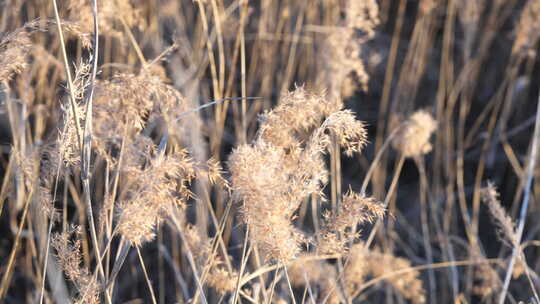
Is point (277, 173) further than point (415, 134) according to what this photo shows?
No

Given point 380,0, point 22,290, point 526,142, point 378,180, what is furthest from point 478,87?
point 22,290

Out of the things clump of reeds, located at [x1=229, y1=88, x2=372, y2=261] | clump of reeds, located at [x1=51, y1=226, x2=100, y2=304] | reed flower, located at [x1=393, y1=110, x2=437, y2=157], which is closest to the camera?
clump of reeds, located at [x1=229, y1=88, x2=372, y2=261]


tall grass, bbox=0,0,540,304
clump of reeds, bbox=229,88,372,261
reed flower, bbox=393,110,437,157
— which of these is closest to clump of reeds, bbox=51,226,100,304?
tall grass, bbox=0,0,540,304

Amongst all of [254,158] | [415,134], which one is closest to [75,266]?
[254,158]

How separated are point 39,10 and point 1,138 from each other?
0.53 metres

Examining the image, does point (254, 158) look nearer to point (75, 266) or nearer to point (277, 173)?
point (277, 173)

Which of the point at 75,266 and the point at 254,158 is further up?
the point at 254,158

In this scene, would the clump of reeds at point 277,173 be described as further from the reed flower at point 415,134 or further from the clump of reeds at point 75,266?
the reed flower at point 415,134

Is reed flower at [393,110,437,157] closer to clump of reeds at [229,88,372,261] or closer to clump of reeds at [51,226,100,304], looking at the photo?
clump of reeds at [229,88,372,261]

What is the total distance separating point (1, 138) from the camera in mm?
2236

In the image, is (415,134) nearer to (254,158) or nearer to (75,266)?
(254,158)

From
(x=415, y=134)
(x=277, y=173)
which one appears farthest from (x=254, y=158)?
(x=415, y=134)

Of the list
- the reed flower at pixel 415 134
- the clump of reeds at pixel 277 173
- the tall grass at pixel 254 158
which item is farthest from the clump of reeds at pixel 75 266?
the reed flower at pixel 415 134

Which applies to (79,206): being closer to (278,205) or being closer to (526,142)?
(278,205)
